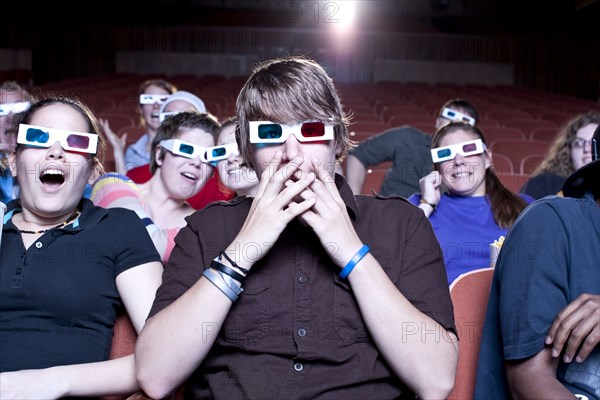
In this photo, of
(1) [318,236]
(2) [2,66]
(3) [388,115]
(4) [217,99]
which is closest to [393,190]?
(1) [318,236]

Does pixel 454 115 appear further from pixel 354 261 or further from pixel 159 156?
pixel 354 261

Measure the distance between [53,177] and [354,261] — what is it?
80 centimetres

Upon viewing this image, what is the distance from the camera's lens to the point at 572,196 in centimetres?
164

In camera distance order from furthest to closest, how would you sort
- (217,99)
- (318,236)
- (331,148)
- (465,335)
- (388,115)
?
(217,99) < (388,115) < (465,335) < (331,148) < (318,236)

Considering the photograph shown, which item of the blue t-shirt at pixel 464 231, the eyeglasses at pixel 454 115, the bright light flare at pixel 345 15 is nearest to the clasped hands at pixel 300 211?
the blue t-shirt at pixel 464 231

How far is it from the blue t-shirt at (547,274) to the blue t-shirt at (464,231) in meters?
1.14

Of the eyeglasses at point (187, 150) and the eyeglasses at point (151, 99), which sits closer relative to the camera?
the eyeglasses at point (187, 150)

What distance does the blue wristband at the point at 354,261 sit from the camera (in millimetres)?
1468

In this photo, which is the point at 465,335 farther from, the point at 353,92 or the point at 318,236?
the point at 353,92

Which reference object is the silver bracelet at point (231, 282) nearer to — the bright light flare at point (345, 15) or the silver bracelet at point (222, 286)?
the silver bracelet at point (222, 286)

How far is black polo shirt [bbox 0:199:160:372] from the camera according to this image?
171 cm

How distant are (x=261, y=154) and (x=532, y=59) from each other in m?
13.0

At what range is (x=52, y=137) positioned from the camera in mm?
1841

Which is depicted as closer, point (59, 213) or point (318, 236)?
point (318, 236)
